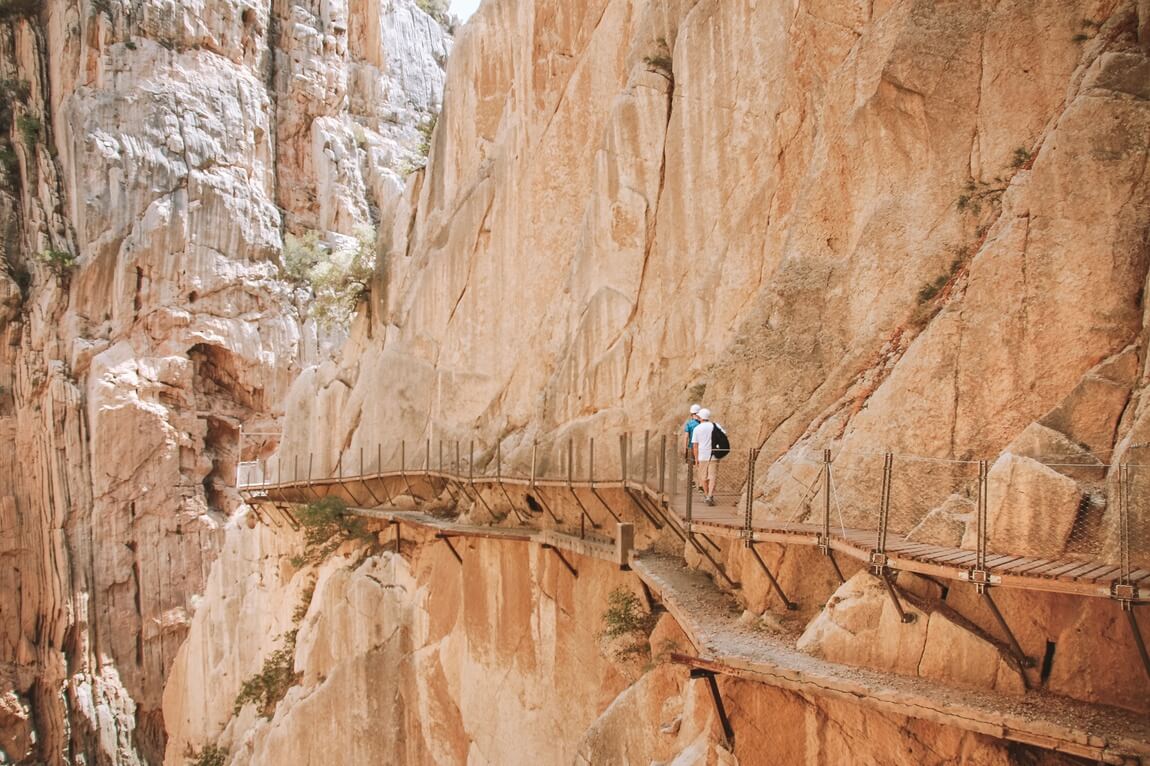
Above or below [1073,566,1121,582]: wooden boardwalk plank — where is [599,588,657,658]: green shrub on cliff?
below

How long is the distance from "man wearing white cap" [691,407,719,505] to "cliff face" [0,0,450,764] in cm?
3601

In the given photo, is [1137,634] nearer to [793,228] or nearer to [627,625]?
[627,625]

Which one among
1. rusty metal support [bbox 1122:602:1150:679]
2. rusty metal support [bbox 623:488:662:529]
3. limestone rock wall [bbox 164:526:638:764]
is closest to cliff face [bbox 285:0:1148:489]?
rusty metal support [bbox 1122:602:1150:679]

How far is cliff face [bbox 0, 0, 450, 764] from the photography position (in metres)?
38.0

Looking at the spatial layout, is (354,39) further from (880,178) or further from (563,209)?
(880,178)

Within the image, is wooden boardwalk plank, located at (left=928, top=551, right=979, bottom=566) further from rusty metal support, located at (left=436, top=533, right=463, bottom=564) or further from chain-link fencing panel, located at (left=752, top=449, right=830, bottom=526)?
rusty metal support, located at (left=436, top=533, right=463, bottom=564)

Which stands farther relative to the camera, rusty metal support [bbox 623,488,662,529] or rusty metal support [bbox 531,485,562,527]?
rusty metal support [bbox 531,485,562,527]

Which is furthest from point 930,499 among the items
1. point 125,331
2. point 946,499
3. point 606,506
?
point 125,331

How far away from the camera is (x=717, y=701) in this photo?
7.68 metres

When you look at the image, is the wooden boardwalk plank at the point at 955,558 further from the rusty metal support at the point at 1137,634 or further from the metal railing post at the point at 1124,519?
the rusty metal support at the point at 1137,634

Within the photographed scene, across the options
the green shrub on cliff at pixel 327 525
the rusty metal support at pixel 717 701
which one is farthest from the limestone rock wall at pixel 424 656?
the rusty metal support at pixel 717 701

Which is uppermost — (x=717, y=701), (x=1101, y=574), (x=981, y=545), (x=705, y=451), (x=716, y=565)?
(x=705, y=451)

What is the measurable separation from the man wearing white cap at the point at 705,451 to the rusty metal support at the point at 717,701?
3434 millimetres

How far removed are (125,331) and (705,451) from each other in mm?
38340
